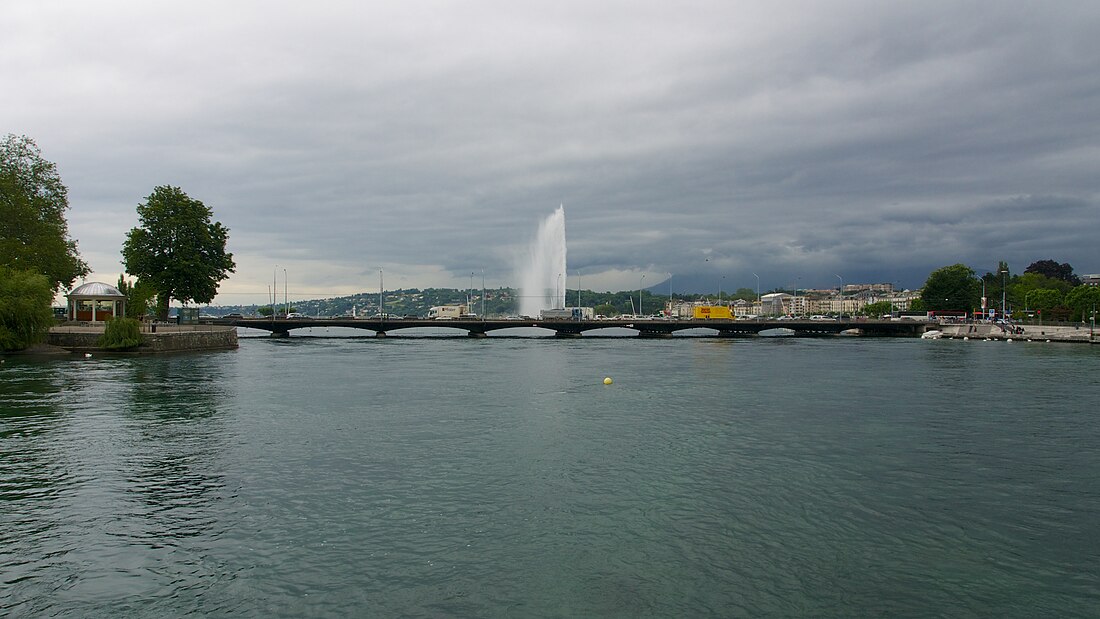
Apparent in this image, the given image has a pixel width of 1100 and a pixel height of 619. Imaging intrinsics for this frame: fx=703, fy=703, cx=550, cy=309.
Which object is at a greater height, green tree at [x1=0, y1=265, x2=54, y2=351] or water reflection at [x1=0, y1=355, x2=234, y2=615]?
green tree at [x1=0, y1=265, x2=54, y2=351]

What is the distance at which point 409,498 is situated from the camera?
1753cm

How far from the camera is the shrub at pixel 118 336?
209ft

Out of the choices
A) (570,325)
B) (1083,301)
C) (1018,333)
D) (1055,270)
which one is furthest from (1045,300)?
(570,325)

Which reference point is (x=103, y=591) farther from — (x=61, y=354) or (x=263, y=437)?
(x=61, y=354)

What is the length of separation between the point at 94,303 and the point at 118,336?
14.5 meters

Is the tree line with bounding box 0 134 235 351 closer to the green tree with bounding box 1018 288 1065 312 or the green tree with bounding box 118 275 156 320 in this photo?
the green tree with bounding box 118 275 156 320

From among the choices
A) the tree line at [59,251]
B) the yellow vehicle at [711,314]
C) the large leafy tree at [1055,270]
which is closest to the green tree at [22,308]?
the tree line at [59,251]

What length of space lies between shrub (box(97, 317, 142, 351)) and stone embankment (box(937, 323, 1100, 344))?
384 ft

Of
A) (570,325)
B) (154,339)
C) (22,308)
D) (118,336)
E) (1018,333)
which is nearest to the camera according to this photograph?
(22,308)

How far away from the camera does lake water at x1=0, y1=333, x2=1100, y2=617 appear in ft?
39.3

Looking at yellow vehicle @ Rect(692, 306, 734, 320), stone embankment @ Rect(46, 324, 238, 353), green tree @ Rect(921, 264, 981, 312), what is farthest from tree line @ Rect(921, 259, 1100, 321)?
stone embankment @ Rect(46, 324, 238, 353)

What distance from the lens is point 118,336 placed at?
210ft

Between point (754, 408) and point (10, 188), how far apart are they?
220 ft

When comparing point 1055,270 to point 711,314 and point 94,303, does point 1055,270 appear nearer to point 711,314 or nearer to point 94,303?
point 711,314
